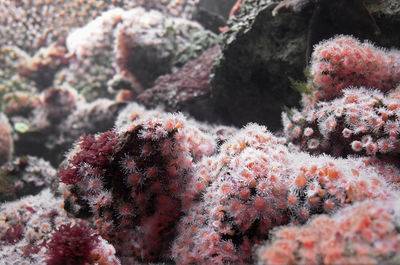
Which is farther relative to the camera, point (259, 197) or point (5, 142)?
point (5, 142)

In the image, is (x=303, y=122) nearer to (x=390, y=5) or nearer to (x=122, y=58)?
(x=390, y=5)

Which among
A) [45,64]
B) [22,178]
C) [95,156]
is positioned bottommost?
[22,178]

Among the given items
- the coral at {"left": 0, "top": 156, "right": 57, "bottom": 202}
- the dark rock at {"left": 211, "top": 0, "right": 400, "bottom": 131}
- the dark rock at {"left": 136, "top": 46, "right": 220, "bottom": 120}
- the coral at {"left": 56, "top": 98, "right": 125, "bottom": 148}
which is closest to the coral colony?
the dark rock at {"left": 211, "top": 0, "right": 400, "bottom": 131}

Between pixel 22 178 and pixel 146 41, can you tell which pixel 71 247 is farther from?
pixel 146 41

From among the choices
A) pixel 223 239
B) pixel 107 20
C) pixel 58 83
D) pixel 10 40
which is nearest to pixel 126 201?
pixel 223 239

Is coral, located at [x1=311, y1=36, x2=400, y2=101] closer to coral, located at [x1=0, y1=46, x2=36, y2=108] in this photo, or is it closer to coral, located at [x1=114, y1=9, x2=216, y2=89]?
coral, located at [x1=114, y1=9, x2=216, y2=89]

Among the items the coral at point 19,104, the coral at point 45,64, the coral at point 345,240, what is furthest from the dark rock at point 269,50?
the coral at point 45,64

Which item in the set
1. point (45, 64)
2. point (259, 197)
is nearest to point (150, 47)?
point (45, 64)
